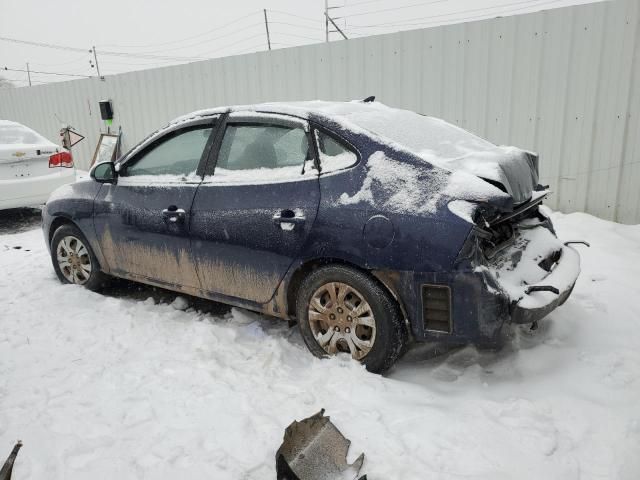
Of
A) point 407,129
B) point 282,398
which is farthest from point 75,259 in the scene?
point 407,129

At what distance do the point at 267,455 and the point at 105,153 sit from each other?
30.0 feet

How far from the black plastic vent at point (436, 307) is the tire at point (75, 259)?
2970mm

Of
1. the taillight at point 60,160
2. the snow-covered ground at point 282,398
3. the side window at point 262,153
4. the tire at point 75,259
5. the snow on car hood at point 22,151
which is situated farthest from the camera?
the taillight at point 60,160

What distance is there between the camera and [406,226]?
2562mm

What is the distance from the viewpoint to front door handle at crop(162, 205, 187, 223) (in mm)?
3447

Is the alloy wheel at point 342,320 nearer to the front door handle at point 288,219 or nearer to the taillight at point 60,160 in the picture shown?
the front door handle at point 288,219

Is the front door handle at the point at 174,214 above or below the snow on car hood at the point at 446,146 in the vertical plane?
below

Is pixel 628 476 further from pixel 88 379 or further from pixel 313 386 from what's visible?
pixel 88 379

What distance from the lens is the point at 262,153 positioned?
3.23 meters

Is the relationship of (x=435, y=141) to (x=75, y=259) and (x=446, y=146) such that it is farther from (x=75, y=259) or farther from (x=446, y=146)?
(x=75, y=259)

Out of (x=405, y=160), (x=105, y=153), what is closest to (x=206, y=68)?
(x=105, y=153)

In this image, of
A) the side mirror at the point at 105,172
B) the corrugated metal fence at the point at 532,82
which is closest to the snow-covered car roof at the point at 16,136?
the corrugated metal fence at the point at 532,82

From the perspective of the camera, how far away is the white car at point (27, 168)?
657 cm

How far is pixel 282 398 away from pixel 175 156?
200 centimetres
